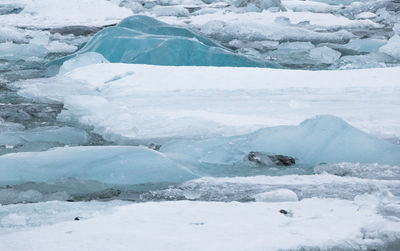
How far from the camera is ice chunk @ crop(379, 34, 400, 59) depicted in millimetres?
6680

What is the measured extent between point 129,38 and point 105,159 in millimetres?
3687

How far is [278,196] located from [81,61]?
3790 mm

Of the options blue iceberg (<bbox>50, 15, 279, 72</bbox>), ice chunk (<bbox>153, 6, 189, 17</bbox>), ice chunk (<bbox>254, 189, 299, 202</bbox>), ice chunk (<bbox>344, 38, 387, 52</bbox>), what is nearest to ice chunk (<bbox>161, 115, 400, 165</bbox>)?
ice chunk (<bbox>254, 189, 299, 202</bbox>)

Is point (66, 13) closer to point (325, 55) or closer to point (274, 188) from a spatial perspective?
point (325, 55)

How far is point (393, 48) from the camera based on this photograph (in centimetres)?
679

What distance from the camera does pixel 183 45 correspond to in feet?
18.1

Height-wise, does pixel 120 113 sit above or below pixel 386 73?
below

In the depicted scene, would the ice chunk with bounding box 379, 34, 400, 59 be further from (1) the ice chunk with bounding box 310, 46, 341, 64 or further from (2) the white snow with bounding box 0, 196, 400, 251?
(2) the white snow with bounding box 0, 196, 400, 251

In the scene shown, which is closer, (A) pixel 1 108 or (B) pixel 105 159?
(B) pixel 105 159

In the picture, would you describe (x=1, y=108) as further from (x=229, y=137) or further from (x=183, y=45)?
(x=183, y=45)

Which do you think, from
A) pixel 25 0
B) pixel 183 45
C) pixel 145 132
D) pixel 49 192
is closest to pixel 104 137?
pixel 145 132

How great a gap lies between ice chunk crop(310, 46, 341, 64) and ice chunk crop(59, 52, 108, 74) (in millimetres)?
2456

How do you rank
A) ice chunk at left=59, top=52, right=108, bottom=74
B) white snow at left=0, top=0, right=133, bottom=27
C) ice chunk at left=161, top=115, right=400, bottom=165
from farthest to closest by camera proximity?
1. white snow at left=0, top=0, right=133, bottom=27
2. ice chunk at left=59, top=52, right=108, bottom=74
3. ice chunk at left=161, top=115, right=400, bottom=165

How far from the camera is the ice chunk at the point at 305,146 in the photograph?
2.51 m
